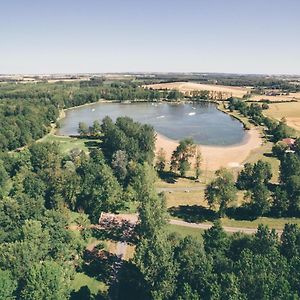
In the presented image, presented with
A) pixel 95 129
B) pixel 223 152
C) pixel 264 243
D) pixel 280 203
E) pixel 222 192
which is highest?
pixel 264 243

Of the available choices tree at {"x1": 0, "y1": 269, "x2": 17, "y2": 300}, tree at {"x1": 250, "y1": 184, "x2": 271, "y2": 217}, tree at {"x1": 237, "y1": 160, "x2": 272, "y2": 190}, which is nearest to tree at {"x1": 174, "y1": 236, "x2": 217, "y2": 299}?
tree at {"x1": 0, "y1": 269, "x2": 17, "y2": 300}

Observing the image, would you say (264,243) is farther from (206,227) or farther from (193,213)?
(193,213)

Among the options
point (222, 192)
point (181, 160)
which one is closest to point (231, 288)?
point (222, 192)

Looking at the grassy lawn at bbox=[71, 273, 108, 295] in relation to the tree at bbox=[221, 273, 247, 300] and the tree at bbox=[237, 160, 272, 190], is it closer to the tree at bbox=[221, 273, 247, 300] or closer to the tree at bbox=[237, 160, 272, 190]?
the tree at bbox=[221, 273, 247, 300]

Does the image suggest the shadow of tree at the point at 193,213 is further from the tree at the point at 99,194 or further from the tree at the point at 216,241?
Answer: the tree at the point at 216,241

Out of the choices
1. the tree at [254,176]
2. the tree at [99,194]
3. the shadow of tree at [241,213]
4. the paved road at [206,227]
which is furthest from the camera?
the tree at [254,176]

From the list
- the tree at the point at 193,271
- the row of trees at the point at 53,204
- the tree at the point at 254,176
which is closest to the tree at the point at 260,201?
the tree at the point at 254,176
